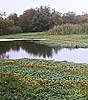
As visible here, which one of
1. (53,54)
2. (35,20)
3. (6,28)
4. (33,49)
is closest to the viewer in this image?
(53,54)

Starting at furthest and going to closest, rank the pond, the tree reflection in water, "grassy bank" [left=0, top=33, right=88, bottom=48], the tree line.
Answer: the tree line < "grassy bank" [left=0, top=33, right=88, bottom=48] < the tree reflection in water < the pond

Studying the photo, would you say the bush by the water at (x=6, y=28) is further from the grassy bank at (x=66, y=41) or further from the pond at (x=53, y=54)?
the pond at (x=53, y=54)

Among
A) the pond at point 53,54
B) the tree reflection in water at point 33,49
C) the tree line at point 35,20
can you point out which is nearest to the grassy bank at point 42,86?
the pond at point 53,54

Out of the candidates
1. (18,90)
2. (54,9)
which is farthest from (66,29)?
(18,90)

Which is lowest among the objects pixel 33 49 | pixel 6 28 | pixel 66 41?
pixel 33 49

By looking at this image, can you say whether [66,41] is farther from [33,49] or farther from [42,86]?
[42,86]

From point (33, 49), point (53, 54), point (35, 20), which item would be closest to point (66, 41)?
point (33, 49)

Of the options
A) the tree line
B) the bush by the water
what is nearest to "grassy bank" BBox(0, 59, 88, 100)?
the bush by the water

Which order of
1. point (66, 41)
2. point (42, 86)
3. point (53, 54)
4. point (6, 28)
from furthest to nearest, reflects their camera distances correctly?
point (6, 28) → point (66, 41) → point (53, 54) → point (42, 86)

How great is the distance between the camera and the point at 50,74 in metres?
9.22

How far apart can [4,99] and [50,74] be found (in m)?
3.65

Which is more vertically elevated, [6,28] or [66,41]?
[6,28]

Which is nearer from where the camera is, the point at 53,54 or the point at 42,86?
the point at 42,86

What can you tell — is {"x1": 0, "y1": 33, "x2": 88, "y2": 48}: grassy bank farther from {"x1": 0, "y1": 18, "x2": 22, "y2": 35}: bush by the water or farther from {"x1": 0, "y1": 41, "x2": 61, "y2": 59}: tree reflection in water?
{"x1": 0, "y1": 18, "x2": 22, "y2": 35}: bush by the water
